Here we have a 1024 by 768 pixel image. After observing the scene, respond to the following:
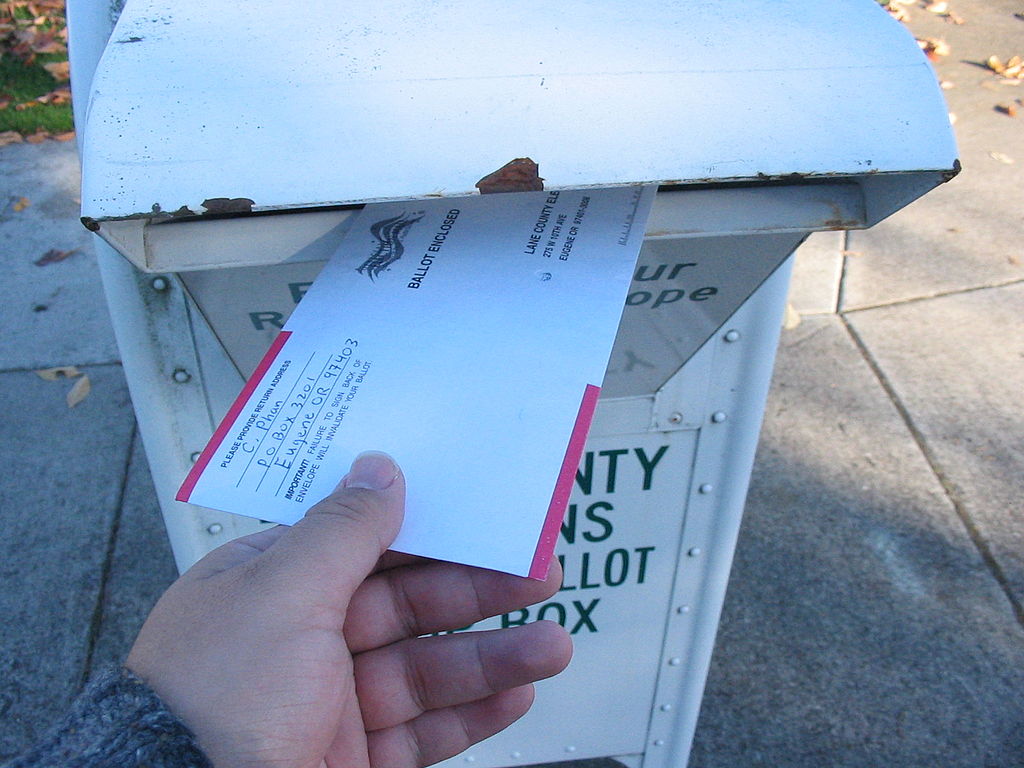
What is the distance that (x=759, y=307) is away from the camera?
4.22ft

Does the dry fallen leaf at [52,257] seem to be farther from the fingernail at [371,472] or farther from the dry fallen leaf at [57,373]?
the fingernail at [371,472]

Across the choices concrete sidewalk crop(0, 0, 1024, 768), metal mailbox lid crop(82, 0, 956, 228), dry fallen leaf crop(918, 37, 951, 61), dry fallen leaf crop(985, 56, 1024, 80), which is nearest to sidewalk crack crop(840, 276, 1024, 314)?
concrete sidewalk crop(0, 0, 1024, 768)

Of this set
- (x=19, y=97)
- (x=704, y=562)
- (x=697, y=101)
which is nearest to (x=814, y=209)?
(x=697, y=101)

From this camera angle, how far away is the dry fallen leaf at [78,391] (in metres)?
3.03

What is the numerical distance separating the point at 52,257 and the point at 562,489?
3517mm

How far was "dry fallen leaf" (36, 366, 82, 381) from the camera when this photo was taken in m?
3.11

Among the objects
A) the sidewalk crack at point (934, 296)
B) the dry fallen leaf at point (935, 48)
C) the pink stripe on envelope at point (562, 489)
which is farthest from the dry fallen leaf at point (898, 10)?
the pink stripe on envelope at point (562, 489)

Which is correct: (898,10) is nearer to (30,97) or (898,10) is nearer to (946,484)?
(946,484)

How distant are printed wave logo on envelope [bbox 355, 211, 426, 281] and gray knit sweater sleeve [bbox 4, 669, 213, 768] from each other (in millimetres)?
495

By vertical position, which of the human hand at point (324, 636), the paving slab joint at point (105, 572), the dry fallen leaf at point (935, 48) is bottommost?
the paving slab joint at point (105, 572)

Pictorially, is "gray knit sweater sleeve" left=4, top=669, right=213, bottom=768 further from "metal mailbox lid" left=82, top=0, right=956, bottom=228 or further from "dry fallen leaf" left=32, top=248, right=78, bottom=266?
"dry fallen leaf" left=32, top=248, right=78, bottom=266

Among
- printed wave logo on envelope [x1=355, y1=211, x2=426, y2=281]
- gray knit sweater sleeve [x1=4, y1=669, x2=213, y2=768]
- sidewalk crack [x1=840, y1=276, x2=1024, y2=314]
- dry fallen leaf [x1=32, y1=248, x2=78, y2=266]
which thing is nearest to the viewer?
gray knit sweater sleeve [x1=4, y1=669, x2=213, y2=768]

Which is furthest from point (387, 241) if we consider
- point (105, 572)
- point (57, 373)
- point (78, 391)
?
point (57, 373)

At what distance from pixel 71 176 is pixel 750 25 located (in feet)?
13.6
